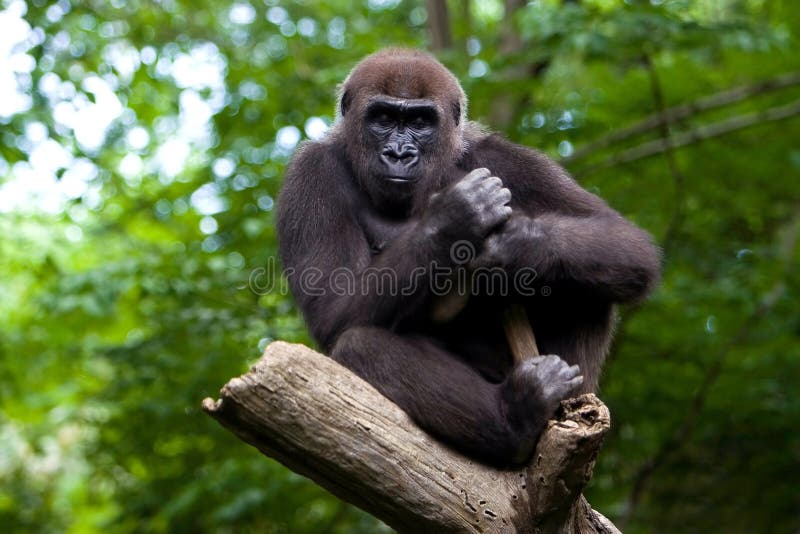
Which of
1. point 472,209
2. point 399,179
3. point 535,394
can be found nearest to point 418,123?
point 399,179

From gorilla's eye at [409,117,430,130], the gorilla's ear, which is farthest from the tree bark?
the gorilla's ear

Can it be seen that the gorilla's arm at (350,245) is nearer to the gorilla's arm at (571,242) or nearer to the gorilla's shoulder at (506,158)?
the gorilla's arm at (571,242)

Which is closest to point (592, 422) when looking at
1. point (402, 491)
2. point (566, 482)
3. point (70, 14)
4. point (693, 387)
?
point (566, 482)

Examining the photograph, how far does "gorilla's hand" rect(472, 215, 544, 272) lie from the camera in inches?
156

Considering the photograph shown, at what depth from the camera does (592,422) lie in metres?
3.53

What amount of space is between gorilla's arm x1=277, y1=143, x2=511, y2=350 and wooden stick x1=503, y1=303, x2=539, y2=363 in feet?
1.41

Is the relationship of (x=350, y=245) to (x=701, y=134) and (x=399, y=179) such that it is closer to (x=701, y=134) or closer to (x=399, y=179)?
(x=399, y=179)

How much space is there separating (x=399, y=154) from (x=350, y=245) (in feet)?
1.74

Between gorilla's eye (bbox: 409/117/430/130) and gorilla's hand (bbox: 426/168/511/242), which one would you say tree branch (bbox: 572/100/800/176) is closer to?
gorilla's eye (bbox: 409/117/430/130)

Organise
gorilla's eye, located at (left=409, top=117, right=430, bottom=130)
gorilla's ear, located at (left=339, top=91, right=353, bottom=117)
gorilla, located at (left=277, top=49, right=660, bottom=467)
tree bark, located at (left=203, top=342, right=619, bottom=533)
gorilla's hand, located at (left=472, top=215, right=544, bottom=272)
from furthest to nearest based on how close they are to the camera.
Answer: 1. gorilla's ear, located at (left=339, top=91, right=353, bottom=117)
2. gorilla's eye, located at (left=409, top=117, right=430, bottom=130)
3. gorilla's hand, located at (left=472, top=215, right=544, bottom=272)
4. gorilla, located at (left=277, top=49, right=660, bottom=467)
5. tree bark, located at (left=203, top=342, right=619, bottom=533)

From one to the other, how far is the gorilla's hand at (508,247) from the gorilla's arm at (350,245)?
0.11 m

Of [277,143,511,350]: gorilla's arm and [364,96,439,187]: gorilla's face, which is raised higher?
[364,96,439,187]: gorilla's face

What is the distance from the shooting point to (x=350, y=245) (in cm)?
436

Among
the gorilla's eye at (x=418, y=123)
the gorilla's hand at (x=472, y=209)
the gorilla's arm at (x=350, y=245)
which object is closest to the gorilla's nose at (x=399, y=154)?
the gorilla's eye at (x=418, y=123)
